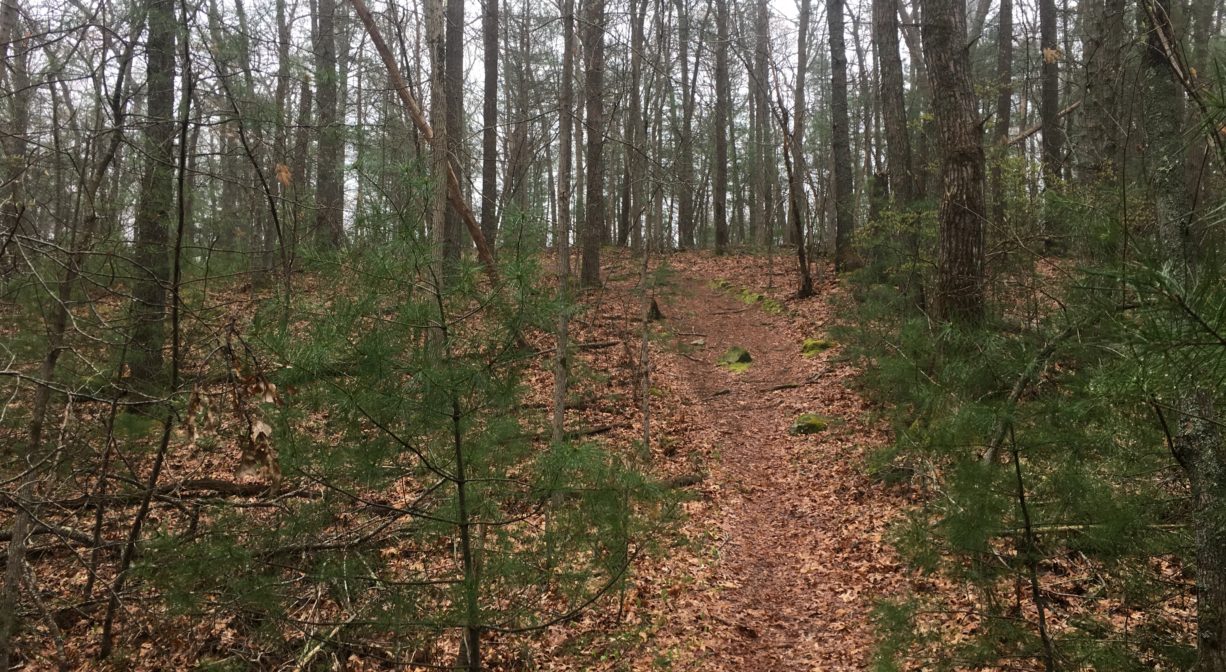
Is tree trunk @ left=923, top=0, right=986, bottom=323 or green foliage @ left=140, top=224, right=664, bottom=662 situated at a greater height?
tree trunk @ left=923, top=0, right=986, bottom=323

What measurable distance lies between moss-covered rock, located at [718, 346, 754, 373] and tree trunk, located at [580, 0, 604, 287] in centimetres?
317

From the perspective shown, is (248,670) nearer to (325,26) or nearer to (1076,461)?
(1076,461)

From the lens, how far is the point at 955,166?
24.5 ft

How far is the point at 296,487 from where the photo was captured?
16.1 feet

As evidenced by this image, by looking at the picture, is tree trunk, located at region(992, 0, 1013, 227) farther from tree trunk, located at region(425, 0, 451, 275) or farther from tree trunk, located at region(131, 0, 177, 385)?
tree trunk, located at region(131, 0, 177, 385)

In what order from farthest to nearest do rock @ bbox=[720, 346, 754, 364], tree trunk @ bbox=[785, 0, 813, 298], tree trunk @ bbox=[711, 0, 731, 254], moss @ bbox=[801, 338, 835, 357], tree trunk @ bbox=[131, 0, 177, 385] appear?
tree trunk @ bbox=[711, 0, 731, 254]
tree trunk @ bbox=[785, 0, 813, 298]
rock @ bbox=[720, 346, 754, 364]
moss @ bbox=[801, 338, 835, 357]
tree trunk @ bbox=[131, 0, 177, 385]

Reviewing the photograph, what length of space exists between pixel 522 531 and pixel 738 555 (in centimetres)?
330

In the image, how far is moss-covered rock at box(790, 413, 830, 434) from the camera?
9.60 meters

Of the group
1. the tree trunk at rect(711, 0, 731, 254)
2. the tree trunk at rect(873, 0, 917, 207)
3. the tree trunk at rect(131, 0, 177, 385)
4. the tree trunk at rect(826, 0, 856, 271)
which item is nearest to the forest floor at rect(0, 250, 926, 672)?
the tree trunk at rect(131, 0, 177, 385)

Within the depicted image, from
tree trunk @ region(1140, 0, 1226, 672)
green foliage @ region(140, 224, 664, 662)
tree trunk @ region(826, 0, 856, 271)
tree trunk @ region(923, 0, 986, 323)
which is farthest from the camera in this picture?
tree trunk @ region(826, 0, 856, 271)

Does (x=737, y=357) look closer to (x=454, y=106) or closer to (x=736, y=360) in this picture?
(x=736, y=360)

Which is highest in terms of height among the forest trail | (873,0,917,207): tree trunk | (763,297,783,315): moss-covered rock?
(873,0,917,207): tree trunk

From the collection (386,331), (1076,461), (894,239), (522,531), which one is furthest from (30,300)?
(894,239)

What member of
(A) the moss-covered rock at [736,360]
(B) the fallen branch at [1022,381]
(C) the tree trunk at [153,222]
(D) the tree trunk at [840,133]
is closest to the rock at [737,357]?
(A) the moss-covered rock at [736,360]
